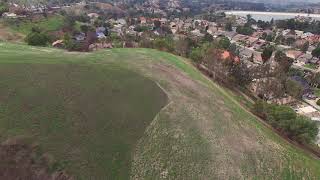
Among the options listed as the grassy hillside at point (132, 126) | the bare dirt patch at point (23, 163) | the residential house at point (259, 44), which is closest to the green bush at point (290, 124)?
the grassy hillside at point (132, 126)

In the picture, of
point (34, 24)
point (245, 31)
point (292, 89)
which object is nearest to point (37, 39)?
point (34, 24)

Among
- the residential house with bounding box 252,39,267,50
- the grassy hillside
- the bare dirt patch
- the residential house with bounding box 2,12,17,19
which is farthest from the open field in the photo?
the bare dirt patch

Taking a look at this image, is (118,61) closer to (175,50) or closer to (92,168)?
(92,168)

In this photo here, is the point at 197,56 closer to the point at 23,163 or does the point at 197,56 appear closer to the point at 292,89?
the point at 292,89

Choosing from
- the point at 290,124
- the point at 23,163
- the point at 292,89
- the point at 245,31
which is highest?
the point at 23,163

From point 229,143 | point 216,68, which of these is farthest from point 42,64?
point 216,68

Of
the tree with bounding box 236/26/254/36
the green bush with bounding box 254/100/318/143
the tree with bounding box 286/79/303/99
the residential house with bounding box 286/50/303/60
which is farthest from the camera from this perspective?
the tree with bounding box 236/26/254/36

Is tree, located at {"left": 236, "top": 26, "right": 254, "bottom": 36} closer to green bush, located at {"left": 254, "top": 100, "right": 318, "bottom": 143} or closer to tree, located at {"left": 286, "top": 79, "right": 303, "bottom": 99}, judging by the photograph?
tree, located at {"left": 286, "top": 79, "right": 303, "bottom": 99}

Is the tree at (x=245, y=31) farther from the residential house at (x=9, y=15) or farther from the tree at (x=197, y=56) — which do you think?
the tree at (x=197, y=56)

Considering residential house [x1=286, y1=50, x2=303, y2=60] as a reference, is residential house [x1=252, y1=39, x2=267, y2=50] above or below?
below
